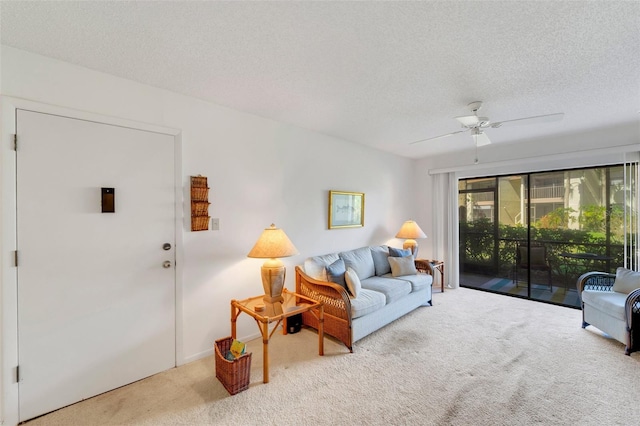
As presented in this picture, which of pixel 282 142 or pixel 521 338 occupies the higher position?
pixel 282 142

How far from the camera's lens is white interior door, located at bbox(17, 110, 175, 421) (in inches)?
76.0

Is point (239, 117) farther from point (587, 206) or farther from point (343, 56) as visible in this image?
point (587, 206)

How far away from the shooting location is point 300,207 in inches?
138

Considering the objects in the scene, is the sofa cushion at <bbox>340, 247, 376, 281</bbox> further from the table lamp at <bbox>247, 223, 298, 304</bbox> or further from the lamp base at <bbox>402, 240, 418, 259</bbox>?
the table lamp at <bbox>247, 223, 298, 304</bbox>

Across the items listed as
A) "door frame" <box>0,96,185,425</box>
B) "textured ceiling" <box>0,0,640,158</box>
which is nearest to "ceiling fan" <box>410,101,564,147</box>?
"textured ceiling" <box>0,0,640,158</box>

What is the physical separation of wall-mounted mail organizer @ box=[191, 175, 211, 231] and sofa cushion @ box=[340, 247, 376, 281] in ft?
6.19

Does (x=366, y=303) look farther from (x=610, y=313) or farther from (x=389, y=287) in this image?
(x=610, y=313)

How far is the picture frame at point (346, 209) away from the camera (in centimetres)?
388

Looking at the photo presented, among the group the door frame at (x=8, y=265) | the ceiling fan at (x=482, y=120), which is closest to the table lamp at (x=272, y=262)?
the door frame at (x=8, y=265)

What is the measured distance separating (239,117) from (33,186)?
1.73m

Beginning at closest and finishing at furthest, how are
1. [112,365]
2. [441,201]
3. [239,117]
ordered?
[112,365] < [239,117] < [441,201]

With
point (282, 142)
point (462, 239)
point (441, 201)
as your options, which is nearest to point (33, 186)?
point (282, 142)

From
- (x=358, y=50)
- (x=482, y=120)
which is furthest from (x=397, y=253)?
(x=358, y=50)

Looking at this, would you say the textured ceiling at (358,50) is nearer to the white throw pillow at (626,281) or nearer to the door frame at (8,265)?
the door frame at (8,265)
